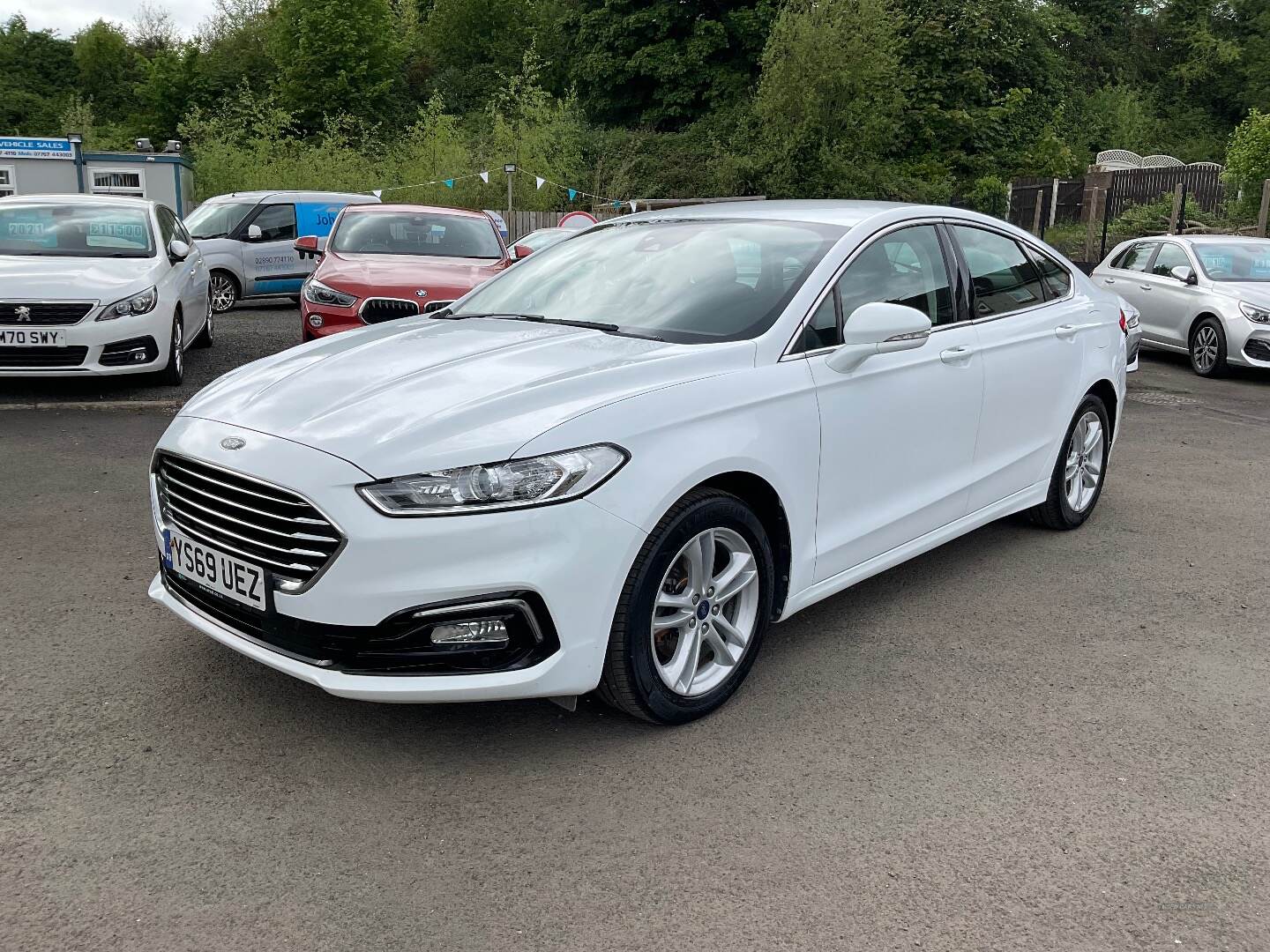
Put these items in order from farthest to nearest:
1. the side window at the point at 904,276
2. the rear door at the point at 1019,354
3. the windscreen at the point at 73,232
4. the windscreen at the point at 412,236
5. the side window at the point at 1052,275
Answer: the windscreen at the point at 412,236 → the windscreen at the point at 73,232 → the side window at the point at 1052,275 → the rear door at the point at 1019,354 → the side window at the point at 904,276

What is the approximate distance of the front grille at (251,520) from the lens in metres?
3.06

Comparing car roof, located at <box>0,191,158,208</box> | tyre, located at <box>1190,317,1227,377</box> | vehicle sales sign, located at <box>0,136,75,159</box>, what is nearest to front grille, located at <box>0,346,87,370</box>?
car roof, located at <box>0,191,158,208</box>

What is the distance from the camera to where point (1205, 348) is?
12.2m

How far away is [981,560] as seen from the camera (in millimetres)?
5379

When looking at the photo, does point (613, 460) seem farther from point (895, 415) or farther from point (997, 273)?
point (997, 273)

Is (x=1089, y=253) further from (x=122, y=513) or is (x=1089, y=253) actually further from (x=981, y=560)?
(x=122, y=513)

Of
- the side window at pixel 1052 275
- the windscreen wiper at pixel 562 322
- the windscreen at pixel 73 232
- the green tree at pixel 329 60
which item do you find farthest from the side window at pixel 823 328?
the green tree at pixel 329 60

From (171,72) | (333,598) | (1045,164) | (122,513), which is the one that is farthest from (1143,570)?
(171,72)

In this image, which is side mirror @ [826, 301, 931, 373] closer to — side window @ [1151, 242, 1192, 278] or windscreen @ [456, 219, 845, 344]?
windscreen @ [456, 219, 845, 344]

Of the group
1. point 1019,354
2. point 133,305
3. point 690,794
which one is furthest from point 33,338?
point 690,794

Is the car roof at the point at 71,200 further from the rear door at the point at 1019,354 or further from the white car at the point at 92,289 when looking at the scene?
the rear door at the point at 1019,354

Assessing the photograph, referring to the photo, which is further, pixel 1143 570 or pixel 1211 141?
pixel 1211 141

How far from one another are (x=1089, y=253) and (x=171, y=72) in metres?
48.7

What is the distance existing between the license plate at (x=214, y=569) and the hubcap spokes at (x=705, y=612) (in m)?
1.16
